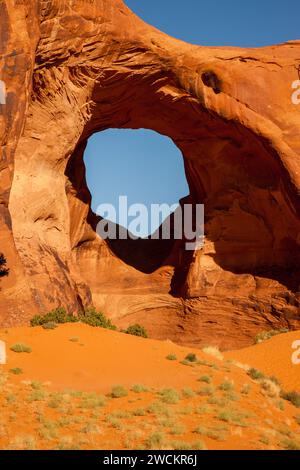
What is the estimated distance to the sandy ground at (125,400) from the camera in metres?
7.51

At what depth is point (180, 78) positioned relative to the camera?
23.0m

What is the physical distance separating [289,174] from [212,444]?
54.4ft

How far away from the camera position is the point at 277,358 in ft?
57.7

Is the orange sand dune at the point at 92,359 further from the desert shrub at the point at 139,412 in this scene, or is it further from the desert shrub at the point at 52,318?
the desert shrub at the point at 52,318

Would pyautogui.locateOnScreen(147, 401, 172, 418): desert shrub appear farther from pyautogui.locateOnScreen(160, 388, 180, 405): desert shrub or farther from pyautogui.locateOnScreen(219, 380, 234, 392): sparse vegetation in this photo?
pyautogui.locateOnScreen(219, 380, 234, 392): sparse vegetation

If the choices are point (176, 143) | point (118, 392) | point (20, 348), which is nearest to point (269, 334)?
point (176, 143)

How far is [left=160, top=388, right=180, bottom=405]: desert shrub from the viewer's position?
936 cm

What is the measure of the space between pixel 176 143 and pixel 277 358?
1304 centimetres

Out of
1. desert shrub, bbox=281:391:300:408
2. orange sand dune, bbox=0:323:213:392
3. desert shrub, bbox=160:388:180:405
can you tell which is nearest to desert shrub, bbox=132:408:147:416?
desert shrub, bbox=160:388:180:405

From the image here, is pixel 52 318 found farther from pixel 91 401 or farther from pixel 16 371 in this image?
pixel 91 401

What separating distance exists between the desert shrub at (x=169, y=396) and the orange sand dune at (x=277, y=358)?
636cm

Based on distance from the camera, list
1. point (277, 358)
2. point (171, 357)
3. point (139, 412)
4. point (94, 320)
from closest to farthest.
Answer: point (139, 412) → point (171, 357) → point (277, 358) → point (94, 320)
